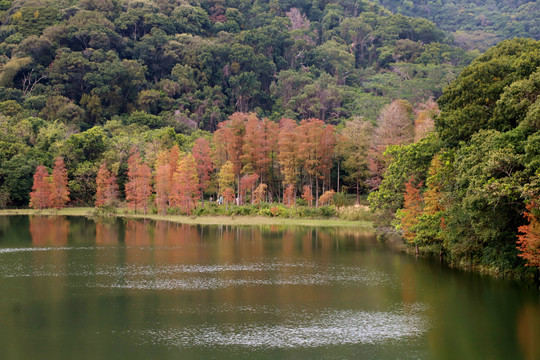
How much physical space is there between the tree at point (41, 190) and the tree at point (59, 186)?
0.58 m

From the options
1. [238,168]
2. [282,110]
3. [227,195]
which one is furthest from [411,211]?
[282,110]

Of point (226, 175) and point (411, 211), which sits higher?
point (226, 175)

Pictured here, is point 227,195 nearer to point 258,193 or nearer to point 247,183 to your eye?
point 247,183

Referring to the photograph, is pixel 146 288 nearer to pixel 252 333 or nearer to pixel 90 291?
pixel 90 291

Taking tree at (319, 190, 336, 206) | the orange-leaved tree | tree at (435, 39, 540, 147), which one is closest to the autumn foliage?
tree at (435, 39, 540, 147)

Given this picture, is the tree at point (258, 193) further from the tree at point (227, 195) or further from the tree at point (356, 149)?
the tree at point (356, 149)

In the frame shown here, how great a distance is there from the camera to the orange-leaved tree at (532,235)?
76.3ft

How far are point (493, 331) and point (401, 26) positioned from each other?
11914cm

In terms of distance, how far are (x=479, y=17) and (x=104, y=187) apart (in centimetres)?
13258

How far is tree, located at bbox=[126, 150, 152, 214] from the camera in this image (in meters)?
62.1

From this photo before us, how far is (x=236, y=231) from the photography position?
4869cm

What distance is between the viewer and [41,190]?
6219 centimetres

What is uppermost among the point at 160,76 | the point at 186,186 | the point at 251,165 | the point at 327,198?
the point at 160,76

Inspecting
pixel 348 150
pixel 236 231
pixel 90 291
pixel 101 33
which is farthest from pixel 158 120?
pixel 90 291
